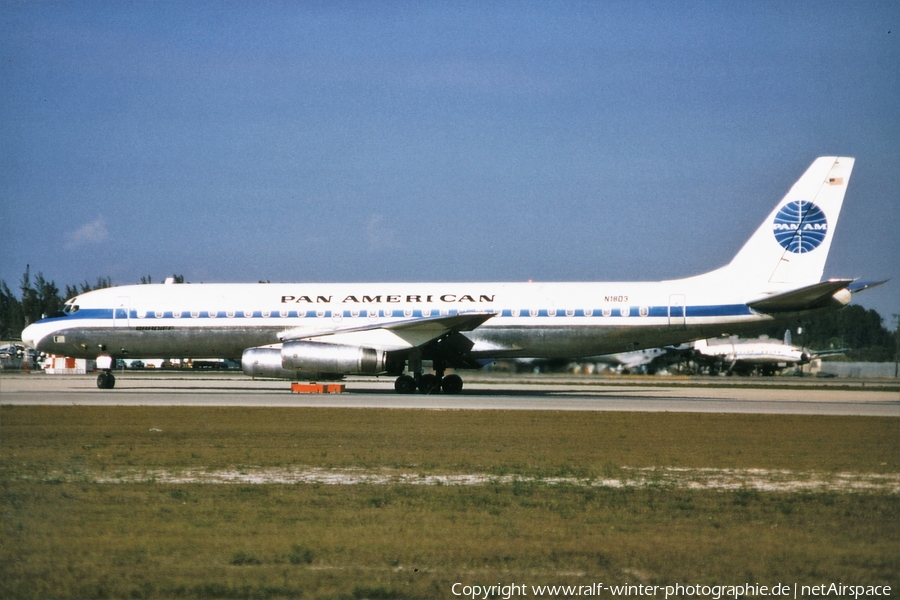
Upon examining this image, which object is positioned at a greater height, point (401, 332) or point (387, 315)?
point (387, 315)

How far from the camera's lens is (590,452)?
14195 mm

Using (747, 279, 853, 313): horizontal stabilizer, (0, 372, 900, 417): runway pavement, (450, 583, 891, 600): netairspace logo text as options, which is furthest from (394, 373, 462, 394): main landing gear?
(450, 583, 891, 600): netairspace logo text

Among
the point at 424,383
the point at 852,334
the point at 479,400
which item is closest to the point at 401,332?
the point at 424,383

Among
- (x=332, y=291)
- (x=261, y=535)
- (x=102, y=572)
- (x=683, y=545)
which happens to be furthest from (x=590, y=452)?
(x=332, y=291)

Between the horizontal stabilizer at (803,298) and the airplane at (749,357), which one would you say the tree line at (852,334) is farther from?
the airplane at (749,357)

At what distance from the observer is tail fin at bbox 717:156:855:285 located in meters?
28.9

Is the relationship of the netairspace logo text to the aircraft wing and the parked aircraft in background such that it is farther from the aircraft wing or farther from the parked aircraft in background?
the parked aircraft in background

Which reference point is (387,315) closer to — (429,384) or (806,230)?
(429,384)

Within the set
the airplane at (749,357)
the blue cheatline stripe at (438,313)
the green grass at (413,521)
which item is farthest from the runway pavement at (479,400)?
the airplane at (749,357)

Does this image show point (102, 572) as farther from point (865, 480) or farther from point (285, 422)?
point (285, 422)

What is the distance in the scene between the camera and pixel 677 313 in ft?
94.4

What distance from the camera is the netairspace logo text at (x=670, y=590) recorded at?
6.38 metres

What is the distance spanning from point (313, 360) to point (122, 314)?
848 cm

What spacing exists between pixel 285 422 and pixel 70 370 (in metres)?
25.5
